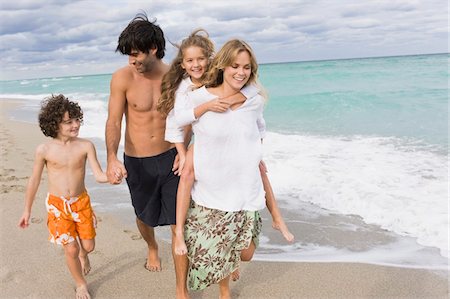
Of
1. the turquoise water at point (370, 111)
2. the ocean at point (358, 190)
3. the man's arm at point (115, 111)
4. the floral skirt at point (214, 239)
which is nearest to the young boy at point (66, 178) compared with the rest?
the man's arm at point (115, 111)

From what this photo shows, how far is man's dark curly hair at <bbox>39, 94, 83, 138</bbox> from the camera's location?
10.1 feet

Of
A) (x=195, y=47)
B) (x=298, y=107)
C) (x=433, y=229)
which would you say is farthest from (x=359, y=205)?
(x=298, y=107)

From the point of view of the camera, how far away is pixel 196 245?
288 centimetres

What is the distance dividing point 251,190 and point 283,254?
4.26 feet

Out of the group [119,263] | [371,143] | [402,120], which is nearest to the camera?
[119,263]

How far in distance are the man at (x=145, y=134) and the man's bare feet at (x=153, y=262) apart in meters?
0.35

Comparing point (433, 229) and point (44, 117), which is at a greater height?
point (44, 117)

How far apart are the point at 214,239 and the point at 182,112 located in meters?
0.80

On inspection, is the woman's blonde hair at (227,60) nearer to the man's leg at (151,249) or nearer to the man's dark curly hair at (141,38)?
the man's dark curly hair at (141,38)

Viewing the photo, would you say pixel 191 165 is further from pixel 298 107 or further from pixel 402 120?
pixel 298 107

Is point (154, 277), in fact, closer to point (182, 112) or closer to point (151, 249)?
point (151, 249)

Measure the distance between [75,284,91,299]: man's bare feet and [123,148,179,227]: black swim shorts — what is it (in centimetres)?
62

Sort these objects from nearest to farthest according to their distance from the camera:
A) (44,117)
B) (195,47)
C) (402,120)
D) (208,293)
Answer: (195,47), (44,117), (208,293), (402,120)

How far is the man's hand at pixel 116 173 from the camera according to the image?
3043 millimetres
